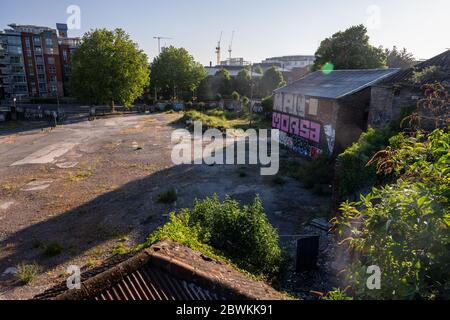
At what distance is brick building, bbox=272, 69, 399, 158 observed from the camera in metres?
21.2

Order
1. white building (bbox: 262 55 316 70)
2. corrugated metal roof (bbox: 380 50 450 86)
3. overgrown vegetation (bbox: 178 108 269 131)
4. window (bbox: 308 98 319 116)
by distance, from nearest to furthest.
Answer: corrugated metal roof (bbox: 380 50 450 86)
window (bbox: 308 98 319 116)
overgrown vegetation (bbox: 178 108 269 131)
white building (bbox: 262 55 316 70)

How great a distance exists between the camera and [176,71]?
6225 centimetres

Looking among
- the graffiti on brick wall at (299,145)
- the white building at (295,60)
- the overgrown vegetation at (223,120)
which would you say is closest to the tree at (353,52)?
the overgrown vegetation at (223,120)

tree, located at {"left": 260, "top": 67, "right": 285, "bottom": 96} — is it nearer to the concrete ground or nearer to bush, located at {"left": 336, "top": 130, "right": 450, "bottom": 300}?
the concrete ground

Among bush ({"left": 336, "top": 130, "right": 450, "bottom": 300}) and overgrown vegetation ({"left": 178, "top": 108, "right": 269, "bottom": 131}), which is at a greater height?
bush ({"left": 336, "top": 130, "right": 450, "bottom": 300})

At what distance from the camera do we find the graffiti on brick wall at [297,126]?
2408 cm

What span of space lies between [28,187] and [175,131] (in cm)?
1947

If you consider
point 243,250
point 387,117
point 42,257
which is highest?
point 387,117

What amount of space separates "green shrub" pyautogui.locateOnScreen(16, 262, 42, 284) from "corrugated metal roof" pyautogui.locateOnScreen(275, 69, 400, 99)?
19017mm

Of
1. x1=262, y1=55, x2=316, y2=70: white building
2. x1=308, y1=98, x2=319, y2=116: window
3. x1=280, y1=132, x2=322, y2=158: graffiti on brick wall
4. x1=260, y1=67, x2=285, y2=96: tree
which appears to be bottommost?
x1=280, y1=132, x2=322, y2=158: graffiti on brick wall

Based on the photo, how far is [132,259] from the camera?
5574 mm

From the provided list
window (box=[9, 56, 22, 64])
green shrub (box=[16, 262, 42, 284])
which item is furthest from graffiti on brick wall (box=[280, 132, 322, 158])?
window (box=[9, 56, 22, 64])

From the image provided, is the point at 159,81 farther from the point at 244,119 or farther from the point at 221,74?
the point at 244,119
